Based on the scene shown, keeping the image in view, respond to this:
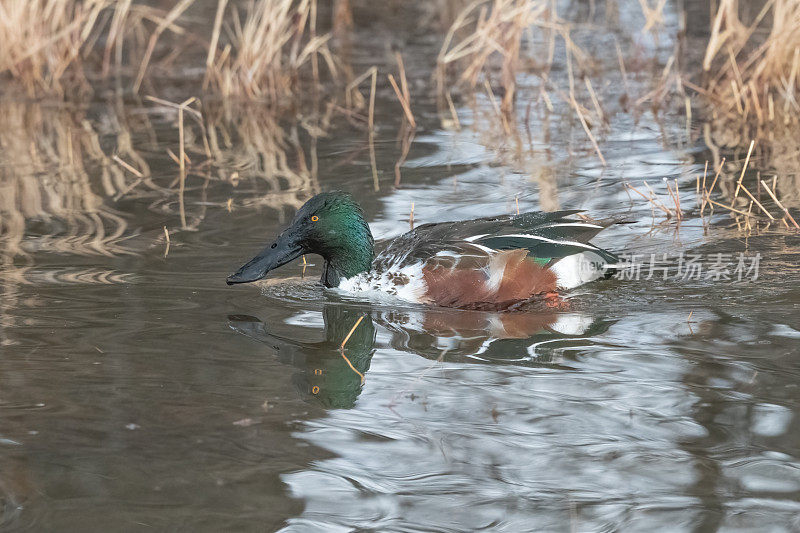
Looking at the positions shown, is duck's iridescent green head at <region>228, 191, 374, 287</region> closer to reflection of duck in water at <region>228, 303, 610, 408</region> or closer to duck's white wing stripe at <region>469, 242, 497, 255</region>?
reflection of duck in water at <region>228, 303, 610, 408</region>

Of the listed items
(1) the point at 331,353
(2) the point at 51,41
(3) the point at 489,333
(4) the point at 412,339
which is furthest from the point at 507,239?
(2) the point at 51,41

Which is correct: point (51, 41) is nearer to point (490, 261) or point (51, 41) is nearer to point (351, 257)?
point (351, 257)

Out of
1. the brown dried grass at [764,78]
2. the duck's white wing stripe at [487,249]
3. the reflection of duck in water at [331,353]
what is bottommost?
the reflection of duck in water at [331,353]

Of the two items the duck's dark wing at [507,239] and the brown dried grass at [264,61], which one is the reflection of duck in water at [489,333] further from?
the brown dried grass at [264,61]

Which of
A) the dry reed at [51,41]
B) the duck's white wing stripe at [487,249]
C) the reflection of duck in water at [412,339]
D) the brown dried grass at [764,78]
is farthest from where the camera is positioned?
the dry reed at [51,41]

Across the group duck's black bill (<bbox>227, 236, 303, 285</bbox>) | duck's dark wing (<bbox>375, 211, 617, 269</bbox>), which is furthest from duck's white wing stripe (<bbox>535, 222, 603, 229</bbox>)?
duck's black bill (<bbox>227, 236, 303, 285</bbox>)

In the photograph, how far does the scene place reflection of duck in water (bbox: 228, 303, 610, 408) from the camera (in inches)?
187

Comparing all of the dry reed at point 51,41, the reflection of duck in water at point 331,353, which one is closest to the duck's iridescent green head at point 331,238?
the reflection of duck in water at point 331,353

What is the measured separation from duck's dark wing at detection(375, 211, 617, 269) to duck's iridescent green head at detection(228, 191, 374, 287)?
0.61 feet

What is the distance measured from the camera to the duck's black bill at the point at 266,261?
18.9ft

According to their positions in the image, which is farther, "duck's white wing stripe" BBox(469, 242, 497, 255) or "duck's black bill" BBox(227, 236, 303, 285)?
"duck's black bill" BBox(227, 236, 303, 285)

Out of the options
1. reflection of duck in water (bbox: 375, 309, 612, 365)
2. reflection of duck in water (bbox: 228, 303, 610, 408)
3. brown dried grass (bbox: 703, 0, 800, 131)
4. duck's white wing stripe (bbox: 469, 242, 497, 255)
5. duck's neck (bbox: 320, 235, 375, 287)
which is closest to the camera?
reflection of duck in water (bbox: 228, 303, 610, 408)

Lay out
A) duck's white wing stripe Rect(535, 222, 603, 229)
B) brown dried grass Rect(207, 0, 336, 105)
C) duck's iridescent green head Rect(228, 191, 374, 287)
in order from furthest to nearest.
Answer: brown dried grass Rect(207, 0, 336, 105) < duck's iridescent green head Rect(228, 191, 374, 287) < duck's white wing stripe Rect(535, 222, 603, 229)

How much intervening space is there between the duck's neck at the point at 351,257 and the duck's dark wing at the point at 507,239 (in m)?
0.14
